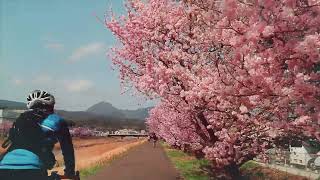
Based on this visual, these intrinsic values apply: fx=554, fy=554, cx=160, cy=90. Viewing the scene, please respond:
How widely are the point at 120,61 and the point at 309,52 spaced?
442 inches

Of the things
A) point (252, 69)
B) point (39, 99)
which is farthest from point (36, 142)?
point (252, 69)

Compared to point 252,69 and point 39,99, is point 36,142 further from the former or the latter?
point 252,69

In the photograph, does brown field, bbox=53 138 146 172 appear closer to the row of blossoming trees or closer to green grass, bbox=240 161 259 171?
the row of blossoming trees

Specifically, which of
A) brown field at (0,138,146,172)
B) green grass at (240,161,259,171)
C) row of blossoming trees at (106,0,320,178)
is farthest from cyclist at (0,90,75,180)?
green grass at (240,161,259,171)

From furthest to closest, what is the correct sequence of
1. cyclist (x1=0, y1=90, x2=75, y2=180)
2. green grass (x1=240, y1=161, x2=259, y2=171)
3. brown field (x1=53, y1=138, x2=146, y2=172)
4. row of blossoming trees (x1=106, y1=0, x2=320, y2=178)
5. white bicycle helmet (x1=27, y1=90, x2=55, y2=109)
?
1. brown field (x1=53, y1=138, x2=146, y2=172)
2. green grass (x1=240, y1=161, x2=259, y2=171)
3. row of blossoming trees (x1=106, y1=0, x2=320, y2=178)
4. white bicycle helmet (x1=27, y1=90, x2=55, y2=109)
5. cyclist (x1=0, y1=90, x2=75, y2=180)

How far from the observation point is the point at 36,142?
16.9 ft

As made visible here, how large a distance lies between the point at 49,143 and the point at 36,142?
123 mm

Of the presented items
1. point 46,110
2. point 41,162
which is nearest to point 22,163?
point 41,162

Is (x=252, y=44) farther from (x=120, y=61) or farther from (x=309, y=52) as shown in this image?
(x=120, y=61)

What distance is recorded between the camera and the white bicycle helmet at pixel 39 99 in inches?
205

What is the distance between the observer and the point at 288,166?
82.7 ft

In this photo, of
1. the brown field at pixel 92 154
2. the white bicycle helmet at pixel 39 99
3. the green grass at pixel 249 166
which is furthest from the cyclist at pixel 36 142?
the green grass at pixel 249 166

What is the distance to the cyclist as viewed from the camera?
5016 mm

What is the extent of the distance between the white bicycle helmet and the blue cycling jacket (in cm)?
14
